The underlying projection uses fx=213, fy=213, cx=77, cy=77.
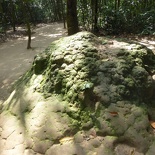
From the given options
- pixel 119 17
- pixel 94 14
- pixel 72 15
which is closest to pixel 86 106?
pixel 72 15

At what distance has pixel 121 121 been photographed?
2.63m

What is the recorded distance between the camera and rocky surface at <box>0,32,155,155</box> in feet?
8.35

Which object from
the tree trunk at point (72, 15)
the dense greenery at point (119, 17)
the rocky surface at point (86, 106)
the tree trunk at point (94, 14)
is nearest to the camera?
the rocky surface at point (86, 106)

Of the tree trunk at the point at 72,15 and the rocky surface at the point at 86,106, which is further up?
the tree trunk at the point at 72,15

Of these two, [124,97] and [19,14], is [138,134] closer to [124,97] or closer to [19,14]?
[124,97]

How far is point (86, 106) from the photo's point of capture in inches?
112

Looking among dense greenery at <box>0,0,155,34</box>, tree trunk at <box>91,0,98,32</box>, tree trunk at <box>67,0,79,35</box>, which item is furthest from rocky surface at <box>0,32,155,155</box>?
tree trunk at <box>91,0,98,32</box>

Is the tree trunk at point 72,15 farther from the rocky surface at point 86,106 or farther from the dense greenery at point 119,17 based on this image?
the rocky surface at point 86,106

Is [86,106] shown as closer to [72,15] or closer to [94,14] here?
[72,15]

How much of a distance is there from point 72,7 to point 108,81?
4.48 metres

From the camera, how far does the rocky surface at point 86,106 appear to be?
2545mm

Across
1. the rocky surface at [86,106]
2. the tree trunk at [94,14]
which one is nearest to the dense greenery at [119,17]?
the tree trunk at [94,14]

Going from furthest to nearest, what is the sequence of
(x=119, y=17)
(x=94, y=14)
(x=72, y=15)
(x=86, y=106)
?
(x=94, y=14)
(x=119, y=17)
(x=72, y=15)
(x=86, y=106)

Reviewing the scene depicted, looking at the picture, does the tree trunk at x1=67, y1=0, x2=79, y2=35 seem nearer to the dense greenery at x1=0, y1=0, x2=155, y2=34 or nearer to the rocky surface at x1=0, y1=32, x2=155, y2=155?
the dense greenery at x1=0, y1=0, x2=155, y2=34
